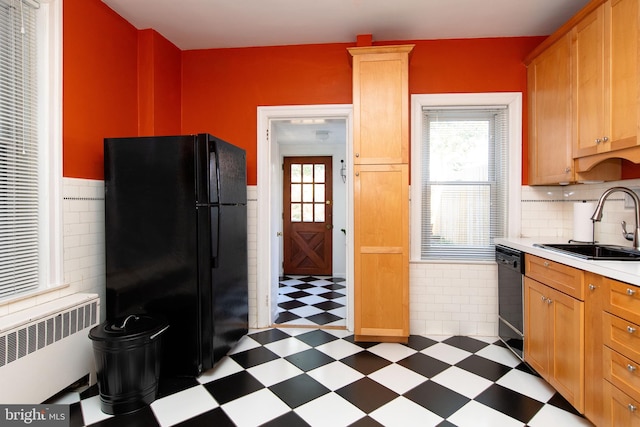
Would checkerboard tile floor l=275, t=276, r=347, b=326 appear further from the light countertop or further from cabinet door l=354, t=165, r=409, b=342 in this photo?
the light countertop

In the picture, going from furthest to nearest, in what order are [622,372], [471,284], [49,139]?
[471,284] < [49,139] < [622,372]

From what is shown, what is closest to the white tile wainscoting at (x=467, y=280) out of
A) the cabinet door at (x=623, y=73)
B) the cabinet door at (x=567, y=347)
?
the cabinet door at (x=623, y=73)

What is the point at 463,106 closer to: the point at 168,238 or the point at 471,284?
the point at 471,284

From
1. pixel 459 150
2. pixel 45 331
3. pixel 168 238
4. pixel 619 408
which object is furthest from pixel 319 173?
pixel 619 408

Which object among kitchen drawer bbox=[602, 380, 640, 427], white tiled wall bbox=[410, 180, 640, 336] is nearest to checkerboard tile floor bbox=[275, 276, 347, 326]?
white tiled wall bbox=[410, 180, 640, 336]

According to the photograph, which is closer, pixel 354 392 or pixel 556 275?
pixel 556 275

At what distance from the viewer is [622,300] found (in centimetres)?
156

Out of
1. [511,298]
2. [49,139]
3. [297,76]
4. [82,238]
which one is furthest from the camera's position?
[297,76]

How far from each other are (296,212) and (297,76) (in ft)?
9.55

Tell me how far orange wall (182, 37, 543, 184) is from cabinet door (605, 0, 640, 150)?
1026 mm

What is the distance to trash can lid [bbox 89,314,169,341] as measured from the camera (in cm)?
191

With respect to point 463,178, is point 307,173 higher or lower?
higher

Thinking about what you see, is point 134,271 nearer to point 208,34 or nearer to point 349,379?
point 349,379

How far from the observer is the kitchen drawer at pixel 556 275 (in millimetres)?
1855
